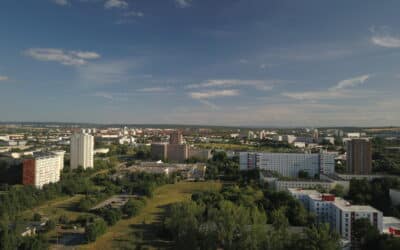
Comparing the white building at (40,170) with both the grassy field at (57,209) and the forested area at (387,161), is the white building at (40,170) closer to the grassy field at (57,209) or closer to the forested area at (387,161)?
the grassy field at (57,209)

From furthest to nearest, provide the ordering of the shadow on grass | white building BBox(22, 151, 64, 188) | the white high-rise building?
the white high-rise building < white building BBox(22, 151, 64, 188) < the shadow on grass

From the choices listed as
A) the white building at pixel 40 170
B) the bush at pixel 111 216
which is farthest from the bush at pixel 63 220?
the white building at pixel 40 170

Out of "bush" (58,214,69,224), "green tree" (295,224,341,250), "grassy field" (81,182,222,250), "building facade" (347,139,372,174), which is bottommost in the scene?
"grassy field" (81,182,222,250)

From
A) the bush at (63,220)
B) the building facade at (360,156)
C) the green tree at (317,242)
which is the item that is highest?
the building facade at (360,156)

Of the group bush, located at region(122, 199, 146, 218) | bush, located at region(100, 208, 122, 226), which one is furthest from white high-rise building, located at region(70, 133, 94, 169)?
bush, located at region(100, 208, 122, 226)

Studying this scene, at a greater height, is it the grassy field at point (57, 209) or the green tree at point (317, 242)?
the green tree at point (317, 242)

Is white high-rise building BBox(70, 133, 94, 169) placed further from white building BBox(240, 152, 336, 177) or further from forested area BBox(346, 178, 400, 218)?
forested area BBox(346, 178, 400, 218)

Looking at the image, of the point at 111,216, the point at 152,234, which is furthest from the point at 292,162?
the point at 111,216
